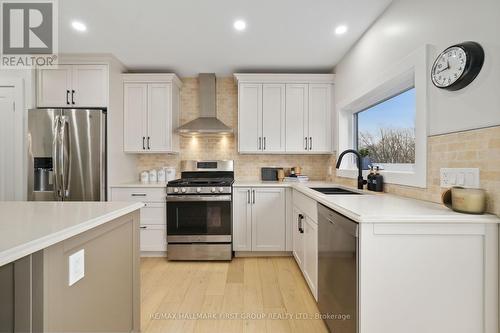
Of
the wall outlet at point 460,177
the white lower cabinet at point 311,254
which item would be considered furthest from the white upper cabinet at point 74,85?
the wall outlet at point 460,177

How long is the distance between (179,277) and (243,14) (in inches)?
108

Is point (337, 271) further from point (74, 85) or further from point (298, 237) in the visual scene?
point (74, 85)

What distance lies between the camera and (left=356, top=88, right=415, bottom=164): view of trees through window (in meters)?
2.07

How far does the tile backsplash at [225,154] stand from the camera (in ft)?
12.2

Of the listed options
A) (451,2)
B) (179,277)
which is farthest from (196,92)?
(451,2)

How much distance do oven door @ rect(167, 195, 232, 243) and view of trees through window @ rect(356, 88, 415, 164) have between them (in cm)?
183

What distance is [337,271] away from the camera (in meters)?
1.48

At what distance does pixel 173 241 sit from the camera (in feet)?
10.0

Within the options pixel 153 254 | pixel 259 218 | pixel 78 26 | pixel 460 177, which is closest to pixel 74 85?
pixel 78 26

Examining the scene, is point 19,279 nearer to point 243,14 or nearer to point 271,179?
point 243,14

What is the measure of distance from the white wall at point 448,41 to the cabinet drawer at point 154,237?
2992 millimetres

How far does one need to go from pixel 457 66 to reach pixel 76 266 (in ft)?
7.09

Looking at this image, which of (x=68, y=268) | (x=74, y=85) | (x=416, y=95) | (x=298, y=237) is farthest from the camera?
(x=74, y=85)

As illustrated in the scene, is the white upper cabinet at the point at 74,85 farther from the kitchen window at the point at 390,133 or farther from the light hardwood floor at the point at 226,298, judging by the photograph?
the kitchen window at the point at 390,133
